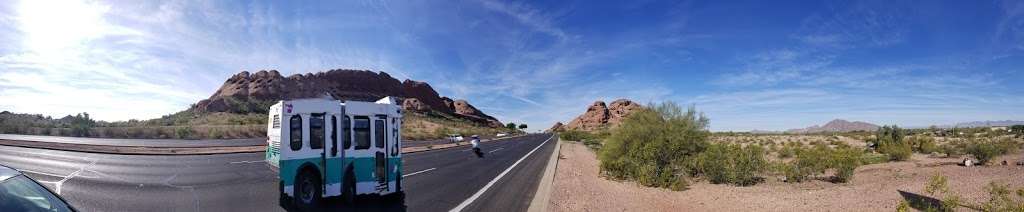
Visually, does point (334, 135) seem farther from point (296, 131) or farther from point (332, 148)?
point (296, 131)

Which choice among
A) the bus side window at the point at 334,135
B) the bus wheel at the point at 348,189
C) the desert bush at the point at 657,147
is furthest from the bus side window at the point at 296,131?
the desert bush at the point at 657,147

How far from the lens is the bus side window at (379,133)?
1037 cm

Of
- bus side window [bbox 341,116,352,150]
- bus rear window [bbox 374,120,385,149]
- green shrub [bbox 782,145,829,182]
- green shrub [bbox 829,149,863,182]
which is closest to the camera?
bus side window [bbox 341,116,352,150]

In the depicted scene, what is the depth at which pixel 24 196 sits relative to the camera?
3.41m

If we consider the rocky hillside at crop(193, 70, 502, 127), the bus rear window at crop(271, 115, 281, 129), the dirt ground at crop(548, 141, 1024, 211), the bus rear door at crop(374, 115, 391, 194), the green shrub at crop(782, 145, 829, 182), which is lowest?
the dirt ground at crop(548, 141, 1024, 211)

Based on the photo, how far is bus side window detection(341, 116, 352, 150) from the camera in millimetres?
9777

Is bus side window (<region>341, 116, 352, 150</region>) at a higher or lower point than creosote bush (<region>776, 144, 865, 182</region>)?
higher

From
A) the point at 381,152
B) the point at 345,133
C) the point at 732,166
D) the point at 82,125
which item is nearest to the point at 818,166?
the point at 732,166

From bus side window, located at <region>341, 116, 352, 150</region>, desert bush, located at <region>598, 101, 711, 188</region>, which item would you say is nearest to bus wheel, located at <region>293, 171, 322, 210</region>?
bus side window, located at <region>341, 116, 352, 150</region>

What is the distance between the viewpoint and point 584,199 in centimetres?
1169

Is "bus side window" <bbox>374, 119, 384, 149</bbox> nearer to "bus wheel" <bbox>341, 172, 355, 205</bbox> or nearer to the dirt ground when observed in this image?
"bus wheel" <bbox>341, 172, 355, 205</bbox>

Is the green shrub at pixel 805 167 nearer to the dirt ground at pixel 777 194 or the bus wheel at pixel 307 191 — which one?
the dirt ground at pixel 777 194

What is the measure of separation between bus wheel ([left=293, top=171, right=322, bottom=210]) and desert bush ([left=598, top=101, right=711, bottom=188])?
917cm

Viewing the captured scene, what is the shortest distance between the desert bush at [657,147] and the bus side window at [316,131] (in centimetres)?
923
